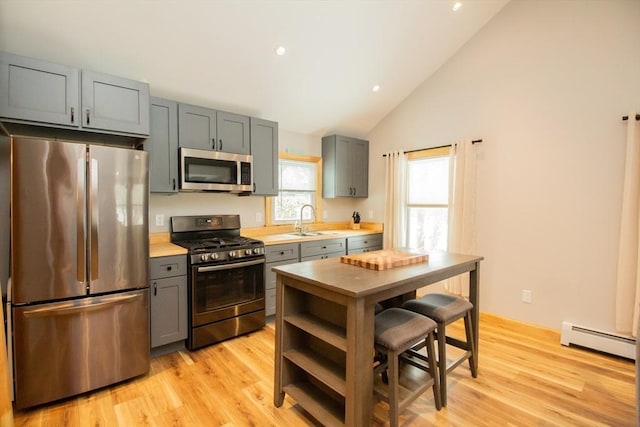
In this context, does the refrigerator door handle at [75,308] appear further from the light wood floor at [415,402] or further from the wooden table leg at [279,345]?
the wooden table leg at [279,345]

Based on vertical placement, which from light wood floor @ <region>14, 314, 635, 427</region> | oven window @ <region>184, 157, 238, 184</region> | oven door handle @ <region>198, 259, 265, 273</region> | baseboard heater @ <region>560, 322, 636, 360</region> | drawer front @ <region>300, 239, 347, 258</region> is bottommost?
light wood floor @ <region>14, 314, 635, 427</region>

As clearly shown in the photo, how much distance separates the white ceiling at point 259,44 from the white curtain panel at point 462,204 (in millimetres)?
1206

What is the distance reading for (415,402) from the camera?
2041mm

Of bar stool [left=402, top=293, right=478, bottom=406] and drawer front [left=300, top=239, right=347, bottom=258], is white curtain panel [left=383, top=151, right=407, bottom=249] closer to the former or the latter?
drawer front [left=300, top=239, right=347, bottom=258]

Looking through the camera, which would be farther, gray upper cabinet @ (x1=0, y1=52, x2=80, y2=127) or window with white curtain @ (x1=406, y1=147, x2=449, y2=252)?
window with white curtain @ (x1=406, y1=147, x2=449, y2=252)

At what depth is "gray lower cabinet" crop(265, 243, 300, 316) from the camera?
328 centimetres

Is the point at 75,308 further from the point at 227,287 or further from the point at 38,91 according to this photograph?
the point at 38,91

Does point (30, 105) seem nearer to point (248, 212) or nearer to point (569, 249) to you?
point (248, 212)

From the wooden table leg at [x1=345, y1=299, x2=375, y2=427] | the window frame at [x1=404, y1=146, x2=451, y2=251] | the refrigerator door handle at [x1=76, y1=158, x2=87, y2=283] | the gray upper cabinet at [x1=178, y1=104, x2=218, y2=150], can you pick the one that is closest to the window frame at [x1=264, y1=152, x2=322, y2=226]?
the gray upper cabinet at [x1=178, y1=104, x2=218, y2=150]

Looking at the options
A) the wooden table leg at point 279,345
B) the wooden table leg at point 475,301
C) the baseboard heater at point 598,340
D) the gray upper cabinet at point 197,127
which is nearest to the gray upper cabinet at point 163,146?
the gray upper cabinet at point 197,127

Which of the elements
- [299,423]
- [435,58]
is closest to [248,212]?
[299,423]

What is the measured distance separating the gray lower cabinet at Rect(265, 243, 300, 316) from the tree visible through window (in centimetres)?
74

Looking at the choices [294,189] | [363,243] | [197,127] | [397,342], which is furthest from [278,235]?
[397,342]

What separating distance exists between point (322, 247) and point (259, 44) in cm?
228
